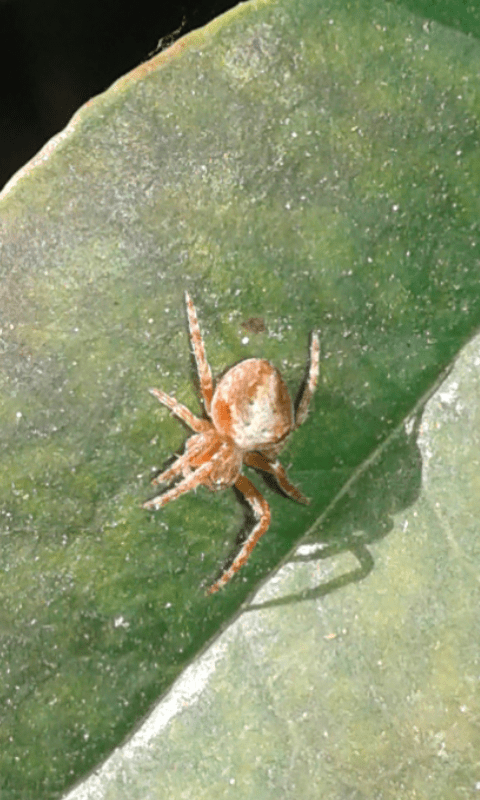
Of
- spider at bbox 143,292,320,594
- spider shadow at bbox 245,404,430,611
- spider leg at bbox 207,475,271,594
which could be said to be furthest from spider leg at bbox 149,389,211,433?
spider shadow at bbox 245,404,430,611

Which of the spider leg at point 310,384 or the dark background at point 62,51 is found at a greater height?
the dark background at point 62,51

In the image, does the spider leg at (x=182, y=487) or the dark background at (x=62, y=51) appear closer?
the spider leg at (x=182, y=487)

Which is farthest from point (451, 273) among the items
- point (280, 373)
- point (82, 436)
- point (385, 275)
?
point (82, 436)

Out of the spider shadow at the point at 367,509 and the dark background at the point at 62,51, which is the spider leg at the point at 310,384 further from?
the dark background at the point at 62,51

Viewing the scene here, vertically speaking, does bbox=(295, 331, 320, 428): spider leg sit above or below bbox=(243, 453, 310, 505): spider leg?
above

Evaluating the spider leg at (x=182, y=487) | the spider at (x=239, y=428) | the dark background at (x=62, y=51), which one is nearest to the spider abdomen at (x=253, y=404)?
the spider at (x=239, y=428)

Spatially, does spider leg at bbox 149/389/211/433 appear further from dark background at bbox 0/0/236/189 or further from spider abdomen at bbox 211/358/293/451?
dark background at bbox 0/0/236/189
